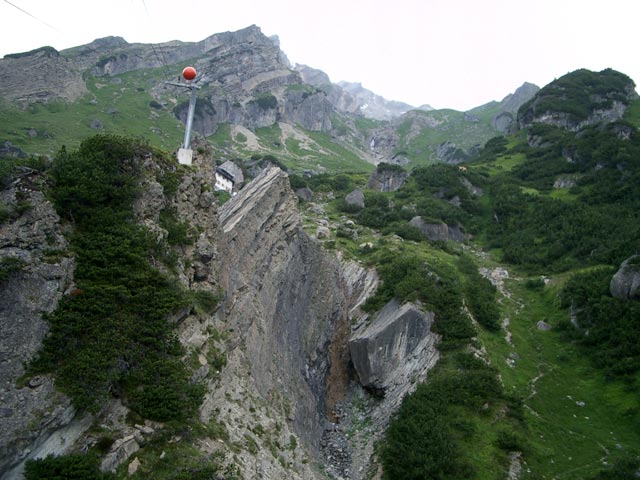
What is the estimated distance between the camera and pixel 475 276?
43844 millimetres

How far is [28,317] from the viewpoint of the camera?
1419 centimetres

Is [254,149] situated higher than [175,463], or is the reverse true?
[254,149]

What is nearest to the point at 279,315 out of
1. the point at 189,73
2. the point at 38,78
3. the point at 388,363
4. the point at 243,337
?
the point at 243,337

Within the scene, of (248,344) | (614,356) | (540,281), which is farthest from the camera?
(540,281)

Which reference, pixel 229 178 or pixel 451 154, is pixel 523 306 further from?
pixel 451 154

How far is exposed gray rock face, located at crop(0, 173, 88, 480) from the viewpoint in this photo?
12.6m

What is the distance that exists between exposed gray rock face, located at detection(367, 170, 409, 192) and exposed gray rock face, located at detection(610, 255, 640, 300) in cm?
4903

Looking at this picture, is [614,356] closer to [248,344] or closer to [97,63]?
[248,344]

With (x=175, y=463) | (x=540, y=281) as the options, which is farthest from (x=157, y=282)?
(x=540, y=281)

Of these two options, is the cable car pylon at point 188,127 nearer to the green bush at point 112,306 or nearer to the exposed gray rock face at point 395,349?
the green bush at point 112,306

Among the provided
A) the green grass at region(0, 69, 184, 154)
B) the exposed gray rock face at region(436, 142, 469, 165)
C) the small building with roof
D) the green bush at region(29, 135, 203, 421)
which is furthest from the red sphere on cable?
the exposed gray rock face at region(436, 142, 469, 165)

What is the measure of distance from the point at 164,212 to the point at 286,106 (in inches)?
6813

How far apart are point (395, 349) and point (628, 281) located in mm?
18067

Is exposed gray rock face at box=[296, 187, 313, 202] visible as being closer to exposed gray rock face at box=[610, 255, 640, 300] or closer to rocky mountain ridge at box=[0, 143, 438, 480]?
rocky mountain ridge at box=[0, 143, 438, 480]
